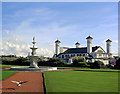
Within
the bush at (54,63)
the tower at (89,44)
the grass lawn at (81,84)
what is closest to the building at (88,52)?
the tower at (89,44)

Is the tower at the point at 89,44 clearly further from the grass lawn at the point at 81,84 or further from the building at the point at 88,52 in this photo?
the grass lawn at the point at 81,84

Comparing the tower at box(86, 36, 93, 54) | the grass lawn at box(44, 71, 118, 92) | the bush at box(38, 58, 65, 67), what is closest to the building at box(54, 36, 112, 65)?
the tower at box(86, 36, 93, 54)

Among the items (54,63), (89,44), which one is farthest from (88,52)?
(54,63)

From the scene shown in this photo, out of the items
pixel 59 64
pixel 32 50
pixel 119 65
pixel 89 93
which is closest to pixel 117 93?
pixel 89 93

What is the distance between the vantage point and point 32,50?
35.5m

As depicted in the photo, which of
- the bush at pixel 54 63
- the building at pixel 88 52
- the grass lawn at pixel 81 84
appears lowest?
the grass lawn at pixel 81 84

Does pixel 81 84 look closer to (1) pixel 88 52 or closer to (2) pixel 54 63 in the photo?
(2) pixel 54 63

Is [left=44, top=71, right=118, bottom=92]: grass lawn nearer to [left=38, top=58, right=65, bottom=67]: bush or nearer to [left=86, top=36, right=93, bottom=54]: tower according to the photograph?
[left=38, top=58, right=65, bottom=67]: bush

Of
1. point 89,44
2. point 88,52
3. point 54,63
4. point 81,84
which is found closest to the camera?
point 81,84

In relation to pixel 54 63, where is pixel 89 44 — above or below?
above

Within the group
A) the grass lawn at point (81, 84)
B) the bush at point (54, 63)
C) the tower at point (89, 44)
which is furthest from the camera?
the tower at point (89, 44)

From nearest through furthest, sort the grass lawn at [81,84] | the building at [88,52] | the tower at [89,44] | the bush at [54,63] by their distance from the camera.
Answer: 1. the grass lawn at [81,84]
2. the bush at [54,63]
3. the building at [88,52]
4. the tower at [89,44]

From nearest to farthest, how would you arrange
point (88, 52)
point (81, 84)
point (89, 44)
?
point (81, 84) < point (89, 44) < point (88, 52)

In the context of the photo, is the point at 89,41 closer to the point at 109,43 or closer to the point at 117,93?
the point at 109,43
